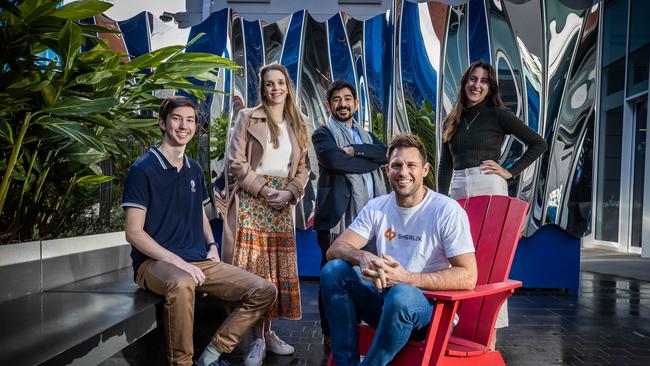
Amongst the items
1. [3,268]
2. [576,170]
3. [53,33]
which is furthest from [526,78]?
[3,268]

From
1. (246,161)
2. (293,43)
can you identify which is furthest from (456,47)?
(246,161)

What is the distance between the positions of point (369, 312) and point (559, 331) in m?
2.44

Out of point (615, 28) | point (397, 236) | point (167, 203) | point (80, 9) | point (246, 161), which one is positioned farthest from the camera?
point (615, 28)

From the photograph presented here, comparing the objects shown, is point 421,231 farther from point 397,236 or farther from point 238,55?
point 238,55

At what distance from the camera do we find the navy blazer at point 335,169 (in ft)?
11.1

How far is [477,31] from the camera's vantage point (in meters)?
5.78

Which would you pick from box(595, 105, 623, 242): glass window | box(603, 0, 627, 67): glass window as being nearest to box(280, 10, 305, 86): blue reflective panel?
box(603, 0, 627, 67): glass window

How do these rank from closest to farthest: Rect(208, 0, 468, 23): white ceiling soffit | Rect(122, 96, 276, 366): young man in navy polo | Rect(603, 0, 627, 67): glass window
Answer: Rect(122, 96, 276, 366): young man in navy polo → Rect(603, 0, 627, 67): glass window → Rect(208, 0, 468, 23): white ceiling soffit

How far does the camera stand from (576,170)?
5.68 metres

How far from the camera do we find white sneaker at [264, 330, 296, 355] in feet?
11.4

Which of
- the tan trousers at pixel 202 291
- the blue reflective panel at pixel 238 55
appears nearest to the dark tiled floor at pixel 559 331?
the tan trousers at pixel 202 291

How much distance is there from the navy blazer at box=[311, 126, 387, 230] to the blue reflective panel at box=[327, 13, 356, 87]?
9.16ft

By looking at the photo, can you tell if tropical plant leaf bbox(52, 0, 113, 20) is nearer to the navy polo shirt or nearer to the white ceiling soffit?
the navy polo shirt

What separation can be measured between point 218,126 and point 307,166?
2.90 meters
